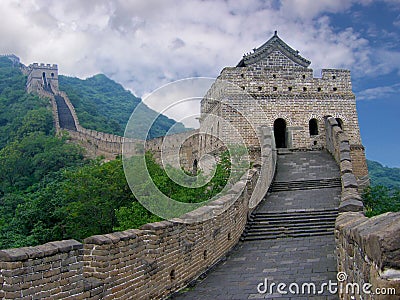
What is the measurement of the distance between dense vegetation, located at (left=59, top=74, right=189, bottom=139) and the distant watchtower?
266cm

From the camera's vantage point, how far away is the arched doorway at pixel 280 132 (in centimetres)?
2116

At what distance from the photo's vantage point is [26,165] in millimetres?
40188

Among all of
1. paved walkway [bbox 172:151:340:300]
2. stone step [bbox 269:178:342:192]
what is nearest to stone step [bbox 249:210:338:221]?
paved walkway [bbox 172:151:340:300]

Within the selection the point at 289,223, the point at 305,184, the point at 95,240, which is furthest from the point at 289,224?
the point at 95,240

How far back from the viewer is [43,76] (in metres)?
73.5

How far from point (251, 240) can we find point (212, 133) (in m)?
12.1

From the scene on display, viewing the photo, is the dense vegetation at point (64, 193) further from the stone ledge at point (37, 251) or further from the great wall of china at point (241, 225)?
the stone ledge at point (37, 251)

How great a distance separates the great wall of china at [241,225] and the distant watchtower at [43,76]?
49670 mm

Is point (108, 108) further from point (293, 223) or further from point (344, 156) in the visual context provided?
point (293, 223)

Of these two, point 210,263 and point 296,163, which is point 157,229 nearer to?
point 210,263

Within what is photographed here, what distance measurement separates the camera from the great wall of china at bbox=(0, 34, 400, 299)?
14.5 ft

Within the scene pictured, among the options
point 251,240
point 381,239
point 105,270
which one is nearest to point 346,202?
point 251,240

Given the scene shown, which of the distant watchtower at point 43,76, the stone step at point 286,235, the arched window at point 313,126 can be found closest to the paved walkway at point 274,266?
the stone step at point 286,235

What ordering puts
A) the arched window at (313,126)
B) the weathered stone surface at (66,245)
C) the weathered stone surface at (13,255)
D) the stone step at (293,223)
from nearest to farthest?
the weathered stone surface at (13,255), the weathered stone surface at (66,245), the stone step at (293,223), the arched window at (313,126)
